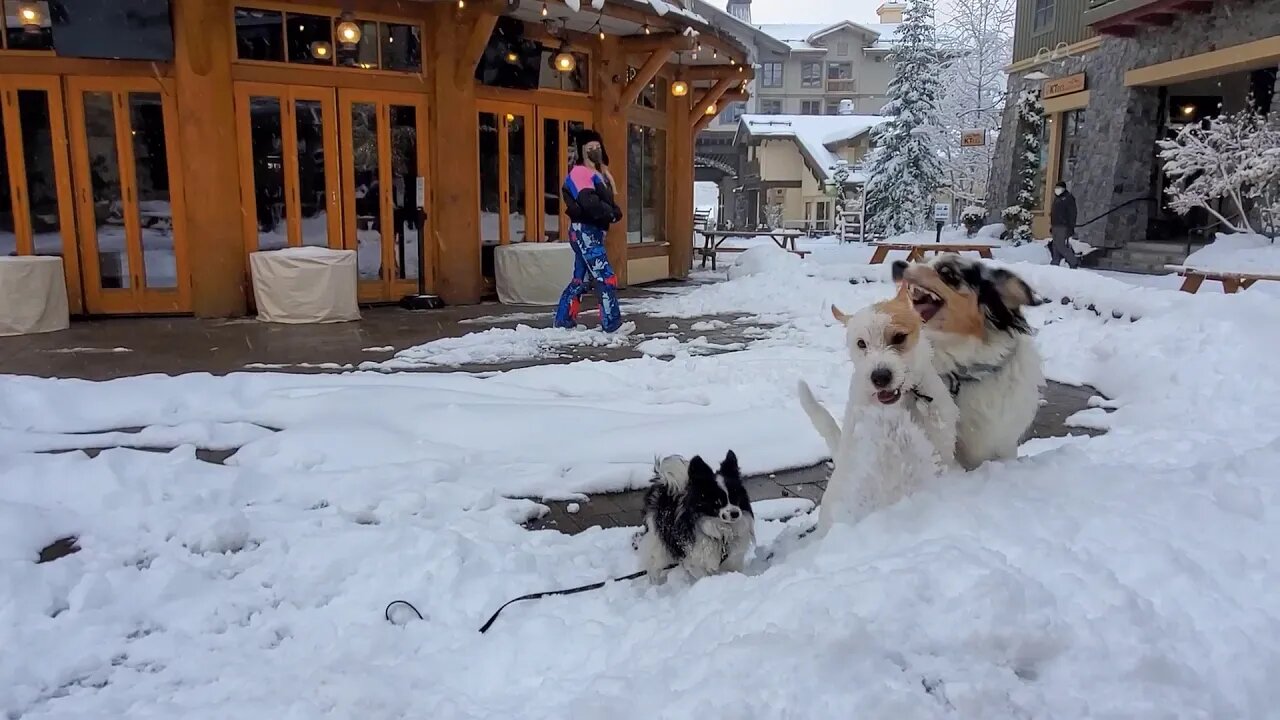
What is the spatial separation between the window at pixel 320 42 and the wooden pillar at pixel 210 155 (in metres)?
0.28

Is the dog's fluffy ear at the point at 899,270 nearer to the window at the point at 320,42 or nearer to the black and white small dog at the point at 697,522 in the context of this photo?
the black and white small dog at the point at 697,522

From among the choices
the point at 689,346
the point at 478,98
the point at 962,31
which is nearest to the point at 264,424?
the point at 689,346

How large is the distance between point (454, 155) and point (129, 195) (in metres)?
3.74

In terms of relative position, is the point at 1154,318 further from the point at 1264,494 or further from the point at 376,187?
the point at 376,187

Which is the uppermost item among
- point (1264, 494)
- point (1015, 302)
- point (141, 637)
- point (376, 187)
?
point (376, 187)

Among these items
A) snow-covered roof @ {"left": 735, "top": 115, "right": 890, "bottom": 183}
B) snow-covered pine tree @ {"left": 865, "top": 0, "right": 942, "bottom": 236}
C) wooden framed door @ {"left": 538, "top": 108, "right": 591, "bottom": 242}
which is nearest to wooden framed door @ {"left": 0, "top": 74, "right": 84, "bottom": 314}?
wooden framed door @ {"left": 538, "top": 108, "right": 591, "bottom": 242}

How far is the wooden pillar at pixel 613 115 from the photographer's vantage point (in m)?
12.1

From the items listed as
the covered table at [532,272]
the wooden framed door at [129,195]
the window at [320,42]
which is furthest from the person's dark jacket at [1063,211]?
the wooden framed door at [129,195]

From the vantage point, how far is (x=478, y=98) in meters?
10.8

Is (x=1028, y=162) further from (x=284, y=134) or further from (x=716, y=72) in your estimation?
(x=284, y=134)

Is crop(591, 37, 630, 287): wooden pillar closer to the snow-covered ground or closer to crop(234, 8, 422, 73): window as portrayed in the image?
crop(234, 8, 422, 73): window

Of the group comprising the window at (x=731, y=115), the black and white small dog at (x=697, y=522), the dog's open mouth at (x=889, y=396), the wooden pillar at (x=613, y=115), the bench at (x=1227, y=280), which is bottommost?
the black and white small dog at (x=697, y=522)

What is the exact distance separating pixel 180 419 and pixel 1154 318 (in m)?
7.17

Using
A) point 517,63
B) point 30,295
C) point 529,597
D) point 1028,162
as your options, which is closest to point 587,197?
point 517,63
